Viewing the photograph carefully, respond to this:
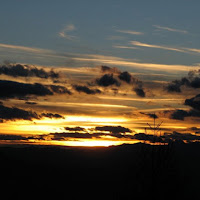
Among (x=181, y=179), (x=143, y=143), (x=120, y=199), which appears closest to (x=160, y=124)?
(x=143, y=143)

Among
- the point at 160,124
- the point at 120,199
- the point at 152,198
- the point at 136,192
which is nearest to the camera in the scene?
the point at 160,124

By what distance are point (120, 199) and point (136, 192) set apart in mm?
8397

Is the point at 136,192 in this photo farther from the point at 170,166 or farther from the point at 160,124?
the point at 160,124

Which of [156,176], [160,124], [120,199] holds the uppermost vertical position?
[160,124]

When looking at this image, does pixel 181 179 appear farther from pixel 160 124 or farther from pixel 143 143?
pixel 160 124

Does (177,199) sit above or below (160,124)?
below

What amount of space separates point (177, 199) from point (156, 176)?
736cm

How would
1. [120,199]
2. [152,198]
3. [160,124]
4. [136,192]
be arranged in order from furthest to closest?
[120,199], [136,192], [152,198], [160,124]

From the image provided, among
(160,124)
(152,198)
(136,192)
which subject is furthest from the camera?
(136,192)

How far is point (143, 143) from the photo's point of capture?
82.7 m

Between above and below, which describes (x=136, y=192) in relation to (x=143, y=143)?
below

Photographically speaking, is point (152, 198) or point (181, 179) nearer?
point (152, 198)

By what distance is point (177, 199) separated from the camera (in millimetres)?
83438

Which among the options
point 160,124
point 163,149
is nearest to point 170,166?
point 163,149
